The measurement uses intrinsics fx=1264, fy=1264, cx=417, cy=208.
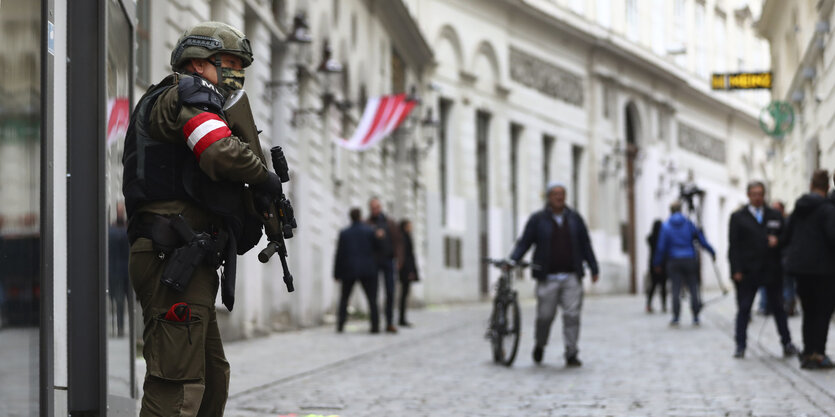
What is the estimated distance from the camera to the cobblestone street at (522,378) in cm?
862

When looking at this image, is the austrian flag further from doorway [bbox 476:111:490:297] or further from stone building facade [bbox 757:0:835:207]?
doorway [bbox 476:111:490:297]

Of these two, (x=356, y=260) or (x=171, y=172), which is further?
(x=356, y=260)

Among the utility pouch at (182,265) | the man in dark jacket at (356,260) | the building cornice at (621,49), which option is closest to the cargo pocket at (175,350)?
the utility pouch at (182,265)

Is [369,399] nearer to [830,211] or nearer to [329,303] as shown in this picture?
[830,211]

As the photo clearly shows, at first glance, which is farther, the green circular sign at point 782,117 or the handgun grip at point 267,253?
the green circular sign at point 782,117

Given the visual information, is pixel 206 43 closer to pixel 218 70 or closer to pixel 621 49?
pixel 218 70

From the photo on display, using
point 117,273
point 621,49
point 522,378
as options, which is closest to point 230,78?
point 117,273

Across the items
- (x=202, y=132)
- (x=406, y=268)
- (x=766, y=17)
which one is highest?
(x=766, y=17)

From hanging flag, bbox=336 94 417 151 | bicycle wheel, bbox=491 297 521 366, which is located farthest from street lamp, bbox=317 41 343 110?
bicycle wheel, bbox=491 297 521 366

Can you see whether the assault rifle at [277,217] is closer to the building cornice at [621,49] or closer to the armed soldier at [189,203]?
the armed soldier at [189,203]

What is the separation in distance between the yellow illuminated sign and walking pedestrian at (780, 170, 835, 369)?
28.6 ft

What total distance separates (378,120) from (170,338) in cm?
1773

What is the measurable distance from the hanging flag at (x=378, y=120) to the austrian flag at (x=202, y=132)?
16711 millimetres

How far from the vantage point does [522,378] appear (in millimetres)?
10953
